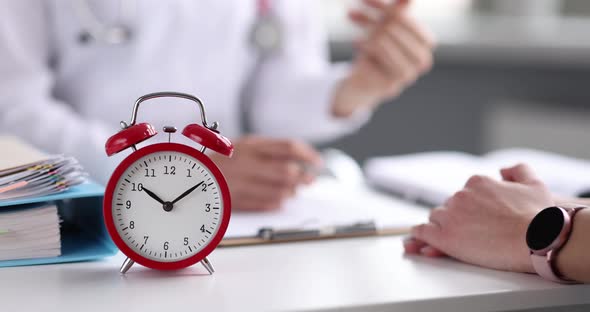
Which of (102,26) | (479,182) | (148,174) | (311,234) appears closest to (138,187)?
(148,174)

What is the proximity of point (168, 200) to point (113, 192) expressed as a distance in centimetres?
5

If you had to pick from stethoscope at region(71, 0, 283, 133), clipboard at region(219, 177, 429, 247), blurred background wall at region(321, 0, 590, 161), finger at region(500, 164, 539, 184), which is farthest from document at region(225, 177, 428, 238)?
blurred background wall at region(321, 0, 590, 161)

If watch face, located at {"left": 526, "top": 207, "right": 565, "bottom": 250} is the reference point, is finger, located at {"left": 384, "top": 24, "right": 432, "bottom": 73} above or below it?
above

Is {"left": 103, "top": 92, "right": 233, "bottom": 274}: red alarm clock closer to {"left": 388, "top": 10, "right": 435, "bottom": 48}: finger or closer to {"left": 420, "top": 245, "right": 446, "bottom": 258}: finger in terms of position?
{"left": 420, "top": 245, "right": 446, "bottom": 258}: finger

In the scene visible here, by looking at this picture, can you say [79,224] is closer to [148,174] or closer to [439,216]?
[148,174]

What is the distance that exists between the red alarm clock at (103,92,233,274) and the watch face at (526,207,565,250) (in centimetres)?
30

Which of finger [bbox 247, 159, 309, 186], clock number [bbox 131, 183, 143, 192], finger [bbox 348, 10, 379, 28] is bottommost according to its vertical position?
finger [bbox 247, 159, 309, 186]

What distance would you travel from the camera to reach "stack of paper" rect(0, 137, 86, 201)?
2.65 feet

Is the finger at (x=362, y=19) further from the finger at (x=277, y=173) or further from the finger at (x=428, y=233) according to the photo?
the finger at (x=428, y=233)

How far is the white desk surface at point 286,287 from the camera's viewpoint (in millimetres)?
701

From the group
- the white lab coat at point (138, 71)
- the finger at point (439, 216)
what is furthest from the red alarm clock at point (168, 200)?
the white lab coat at point (138, 71)

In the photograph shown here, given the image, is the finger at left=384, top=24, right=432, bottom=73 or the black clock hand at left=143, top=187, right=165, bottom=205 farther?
the finger at left=384, top=24, right=432, bottom=73

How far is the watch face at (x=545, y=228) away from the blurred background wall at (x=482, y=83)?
2009mm

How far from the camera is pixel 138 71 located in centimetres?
138
